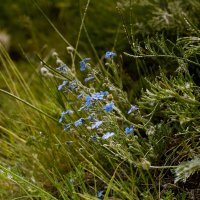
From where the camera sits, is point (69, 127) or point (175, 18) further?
point (175, 18)

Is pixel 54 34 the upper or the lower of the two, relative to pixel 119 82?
lower

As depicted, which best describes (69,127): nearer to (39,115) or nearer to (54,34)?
(39,115)

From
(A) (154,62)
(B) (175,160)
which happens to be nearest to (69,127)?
(B) (175,160)

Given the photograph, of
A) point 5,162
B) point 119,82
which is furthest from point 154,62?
point 5,162

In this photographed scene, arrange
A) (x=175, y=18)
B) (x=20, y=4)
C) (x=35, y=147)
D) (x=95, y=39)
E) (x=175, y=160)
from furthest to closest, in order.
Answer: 1. (x=20, y=4)
2. (x=95, y=39)
3. (x=175, y=18)
4. (x=35, y=147)
5. (x=175, y=160)

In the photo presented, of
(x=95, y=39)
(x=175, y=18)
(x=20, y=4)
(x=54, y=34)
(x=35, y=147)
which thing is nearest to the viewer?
(x=35, y=147)

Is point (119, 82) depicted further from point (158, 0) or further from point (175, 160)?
point (158, 0)
